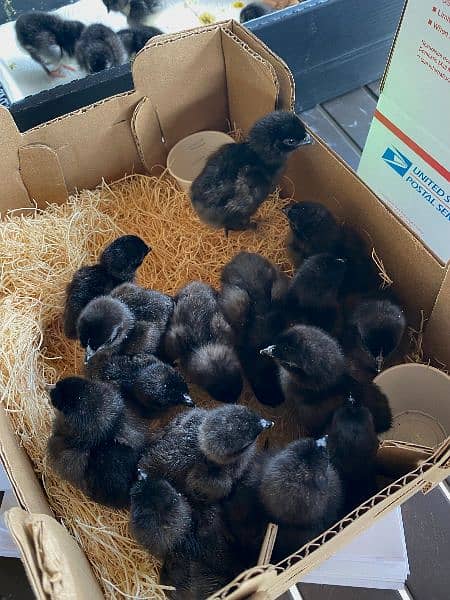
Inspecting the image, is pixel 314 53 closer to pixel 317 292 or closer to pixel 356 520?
pixel 317 292

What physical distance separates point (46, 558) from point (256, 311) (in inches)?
35.9

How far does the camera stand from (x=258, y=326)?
5.48 feet

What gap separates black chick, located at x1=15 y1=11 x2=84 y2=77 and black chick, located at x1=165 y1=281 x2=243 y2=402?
5.55 feet

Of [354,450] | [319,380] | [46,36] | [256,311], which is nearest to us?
[354,450]

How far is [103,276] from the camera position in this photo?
1744 millimetres

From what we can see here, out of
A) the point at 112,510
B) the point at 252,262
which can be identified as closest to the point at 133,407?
the point at 112,510

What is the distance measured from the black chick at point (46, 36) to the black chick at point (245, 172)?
4.27ft

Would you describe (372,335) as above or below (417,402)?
above

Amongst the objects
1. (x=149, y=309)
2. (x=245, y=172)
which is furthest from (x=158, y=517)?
(x=245, y=172)

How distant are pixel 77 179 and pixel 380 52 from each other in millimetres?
1621

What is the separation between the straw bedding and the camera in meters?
1.39

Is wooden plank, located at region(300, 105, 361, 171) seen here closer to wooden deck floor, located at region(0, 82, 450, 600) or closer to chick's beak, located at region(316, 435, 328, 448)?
wooden deck floor, located at region(0, 82, 450, 600)

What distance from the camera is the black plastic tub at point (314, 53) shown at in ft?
6.89

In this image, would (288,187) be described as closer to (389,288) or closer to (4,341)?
(389,288)
